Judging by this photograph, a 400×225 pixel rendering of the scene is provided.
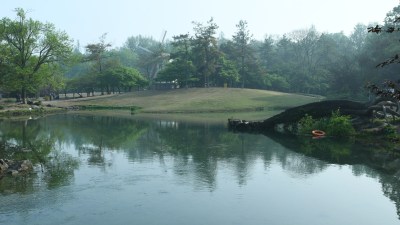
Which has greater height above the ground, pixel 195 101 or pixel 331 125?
pixel 195 101

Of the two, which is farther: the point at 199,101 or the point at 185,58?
the point at 185,58

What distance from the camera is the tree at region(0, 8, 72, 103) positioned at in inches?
3063

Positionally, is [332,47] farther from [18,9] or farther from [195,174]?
[195,174]

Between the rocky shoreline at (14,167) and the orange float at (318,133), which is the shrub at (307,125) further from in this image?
the rocky shoreline at (14,167)

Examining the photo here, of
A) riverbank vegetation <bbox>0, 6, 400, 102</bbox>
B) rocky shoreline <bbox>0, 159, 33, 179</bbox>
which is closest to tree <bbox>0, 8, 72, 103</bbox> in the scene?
riverbank vegetation <bbox>0, 6, 400, 102</bbox>

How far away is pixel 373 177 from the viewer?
2375 cm

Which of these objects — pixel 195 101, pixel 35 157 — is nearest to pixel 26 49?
pixel 195 101

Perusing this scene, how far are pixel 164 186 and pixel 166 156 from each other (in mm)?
9136

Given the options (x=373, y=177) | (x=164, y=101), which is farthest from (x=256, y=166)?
(x=164, y=101)

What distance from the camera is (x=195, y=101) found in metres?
86.9

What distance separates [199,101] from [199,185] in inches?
2594

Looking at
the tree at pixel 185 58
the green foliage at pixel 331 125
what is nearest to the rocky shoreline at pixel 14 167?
the green foliage at pixel 331 125

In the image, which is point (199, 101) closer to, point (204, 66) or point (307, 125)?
point (204, 66)

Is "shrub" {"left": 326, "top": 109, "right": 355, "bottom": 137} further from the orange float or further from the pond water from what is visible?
the pond water
